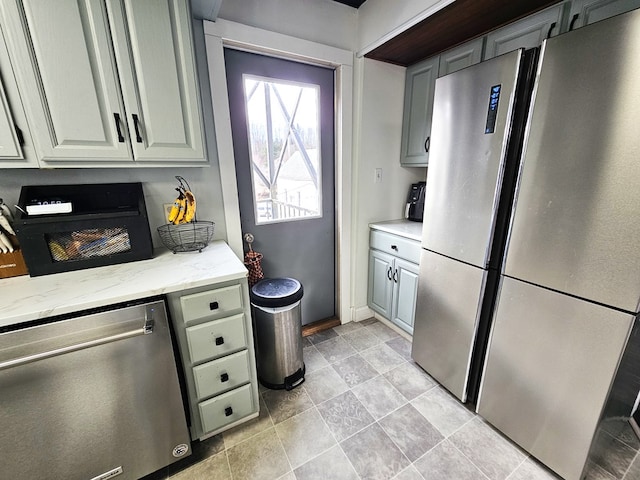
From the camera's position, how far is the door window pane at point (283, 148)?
1828 millimetres

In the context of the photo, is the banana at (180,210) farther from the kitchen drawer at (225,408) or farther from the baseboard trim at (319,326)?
the baseboard trim at (319,326)

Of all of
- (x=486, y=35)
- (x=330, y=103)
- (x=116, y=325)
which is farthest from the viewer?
(x=330, y=103)

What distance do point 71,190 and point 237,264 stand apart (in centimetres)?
91

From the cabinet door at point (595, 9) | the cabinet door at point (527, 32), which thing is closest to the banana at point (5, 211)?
the cabinet door at point (527, 32)

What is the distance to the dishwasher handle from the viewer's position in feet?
2.80

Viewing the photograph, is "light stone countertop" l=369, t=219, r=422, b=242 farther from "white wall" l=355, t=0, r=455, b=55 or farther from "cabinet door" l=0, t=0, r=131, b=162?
"cabinet door" l=0, t=0, r=131, b=162

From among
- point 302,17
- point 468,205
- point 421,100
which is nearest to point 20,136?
point 302,17

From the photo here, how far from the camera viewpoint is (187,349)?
1172 mm

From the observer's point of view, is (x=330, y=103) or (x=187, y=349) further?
(x=330, y=103)

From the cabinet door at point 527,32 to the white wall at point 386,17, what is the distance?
0.43 metres

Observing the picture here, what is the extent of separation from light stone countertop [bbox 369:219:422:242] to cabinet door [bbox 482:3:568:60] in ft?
3.74

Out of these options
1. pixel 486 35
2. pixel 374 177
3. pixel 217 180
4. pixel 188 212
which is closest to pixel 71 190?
pixel 188 212

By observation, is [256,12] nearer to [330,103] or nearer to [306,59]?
[306,59]

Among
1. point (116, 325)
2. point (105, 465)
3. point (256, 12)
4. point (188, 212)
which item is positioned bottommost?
point (105, 465)
